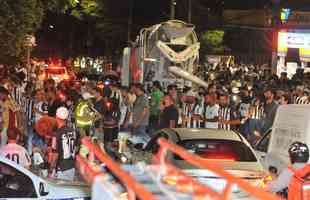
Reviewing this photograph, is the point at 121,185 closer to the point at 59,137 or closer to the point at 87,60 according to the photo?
the point at 59,137

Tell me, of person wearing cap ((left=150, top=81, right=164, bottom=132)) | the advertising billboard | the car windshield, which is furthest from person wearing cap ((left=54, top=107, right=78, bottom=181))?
the advertising billboard

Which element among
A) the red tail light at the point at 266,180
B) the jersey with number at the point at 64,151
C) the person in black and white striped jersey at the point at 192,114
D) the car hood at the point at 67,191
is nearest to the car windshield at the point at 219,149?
the red tail light at the point at 266,180

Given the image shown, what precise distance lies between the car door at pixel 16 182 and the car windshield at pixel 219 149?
3.02m

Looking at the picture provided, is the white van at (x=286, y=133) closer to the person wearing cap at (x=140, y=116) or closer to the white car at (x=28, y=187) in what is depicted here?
the white car at (x=28, y=187)

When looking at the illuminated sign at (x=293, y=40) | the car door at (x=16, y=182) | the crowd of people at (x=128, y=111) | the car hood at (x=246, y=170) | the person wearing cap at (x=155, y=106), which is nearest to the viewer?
the car door at (x=16, y=182)

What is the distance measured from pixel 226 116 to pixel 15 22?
5.22m

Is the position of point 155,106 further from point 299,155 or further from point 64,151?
point 299,155

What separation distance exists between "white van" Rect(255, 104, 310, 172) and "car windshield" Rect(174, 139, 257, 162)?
1.19 ft

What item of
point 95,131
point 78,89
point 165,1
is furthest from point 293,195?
point 165,1

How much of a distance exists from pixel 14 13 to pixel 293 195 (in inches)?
446

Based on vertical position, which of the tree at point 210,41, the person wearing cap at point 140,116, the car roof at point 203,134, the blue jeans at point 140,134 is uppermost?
the tree at point 210,41

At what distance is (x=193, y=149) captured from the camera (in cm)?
1010

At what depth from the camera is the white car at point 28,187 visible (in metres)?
7.48

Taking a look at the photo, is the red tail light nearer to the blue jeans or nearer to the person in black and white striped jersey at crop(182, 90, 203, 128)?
the blue jeans
